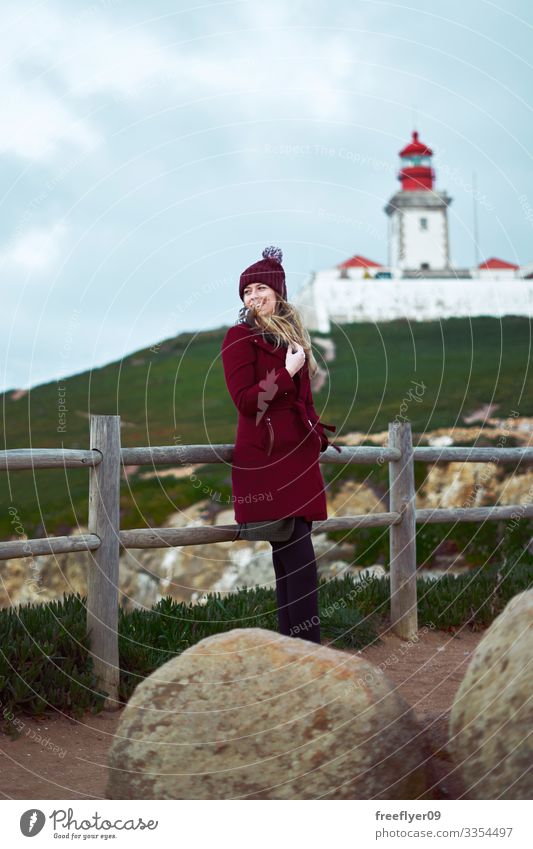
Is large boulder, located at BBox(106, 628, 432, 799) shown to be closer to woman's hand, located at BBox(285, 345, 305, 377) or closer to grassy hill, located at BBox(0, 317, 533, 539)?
woman's hand, located at BBox(285, 345, 305, 377)

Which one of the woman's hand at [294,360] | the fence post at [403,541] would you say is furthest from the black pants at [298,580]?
the fence post at [403,541]

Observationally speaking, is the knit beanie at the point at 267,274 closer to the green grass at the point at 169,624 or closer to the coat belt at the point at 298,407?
the coat belt at the point at 298,407

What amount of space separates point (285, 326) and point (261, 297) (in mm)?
185

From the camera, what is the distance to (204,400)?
3022 centimetres

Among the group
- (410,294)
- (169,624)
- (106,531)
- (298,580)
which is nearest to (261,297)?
(298,580)

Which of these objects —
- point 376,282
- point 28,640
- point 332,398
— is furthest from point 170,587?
point 376,282

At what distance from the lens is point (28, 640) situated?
205 inches

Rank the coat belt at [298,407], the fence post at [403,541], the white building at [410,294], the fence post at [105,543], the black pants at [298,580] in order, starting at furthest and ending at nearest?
the white building at [410,294] < the fence post at [403,541] < the fence post at [105,543] < the black pants at [298,580] < the coat belt at [298,407]

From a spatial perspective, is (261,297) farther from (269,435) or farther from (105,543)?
(105,543)

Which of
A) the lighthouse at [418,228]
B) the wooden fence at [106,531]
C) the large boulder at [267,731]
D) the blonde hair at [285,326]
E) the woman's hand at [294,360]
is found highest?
the lighthouse at [418,228]

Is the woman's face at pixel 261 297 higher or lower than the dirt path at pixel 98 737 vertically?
higher

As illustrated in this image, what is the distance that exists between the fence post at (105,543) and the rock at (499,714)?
273 cm

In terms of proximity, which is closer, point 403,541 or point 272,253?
point 272,253

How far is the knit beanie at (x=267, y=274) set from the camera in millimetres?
4422
